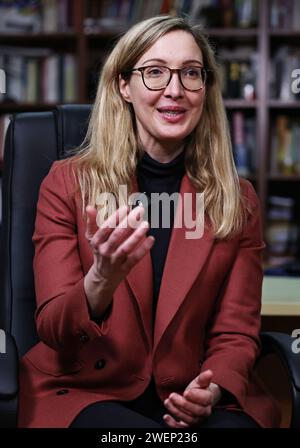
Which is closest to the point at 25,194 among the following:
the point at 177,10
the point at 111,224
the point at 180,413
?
the point at 111,224

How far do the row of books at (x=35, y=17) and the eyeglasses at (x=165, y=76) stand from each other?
6.83ft

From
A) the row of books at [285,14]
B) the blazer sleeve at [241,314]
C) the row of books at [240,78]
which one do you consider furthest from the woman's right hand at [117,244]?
the row of books at [285,14]

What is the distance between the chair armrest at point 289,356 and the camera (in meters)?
1.22

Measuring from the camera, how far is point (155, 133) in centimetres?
145

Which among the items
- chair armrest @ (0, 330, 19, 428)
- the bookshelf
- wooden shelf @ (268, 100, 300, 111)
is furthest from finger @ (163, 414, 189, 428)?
wooden shelf @ (268, 100, 300, 111)

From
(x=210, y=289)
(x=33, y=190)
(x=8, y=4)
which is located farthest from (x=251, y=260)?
(x=8, y=4)

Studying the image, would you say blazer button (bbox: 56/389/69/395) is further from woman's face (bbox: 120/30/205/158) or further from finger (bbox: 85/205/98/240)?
woman's face (bbox: 120/30/205/158)

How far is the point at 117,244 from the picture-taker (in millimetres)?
1109

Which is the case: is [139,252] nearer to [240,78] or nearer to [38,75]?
[240,78]

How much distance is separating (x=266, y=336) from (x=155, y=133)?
45 cm

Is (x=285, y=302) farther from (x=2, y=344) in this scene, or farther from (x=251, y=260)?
(x=2, y=344)

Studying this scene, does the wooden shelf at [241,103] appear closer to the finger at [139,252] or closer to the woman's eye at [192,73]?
the woman's eye at [192,73]

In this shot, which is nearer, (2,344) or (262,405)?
(2,344)

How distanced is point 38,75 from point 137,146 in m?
2.11
